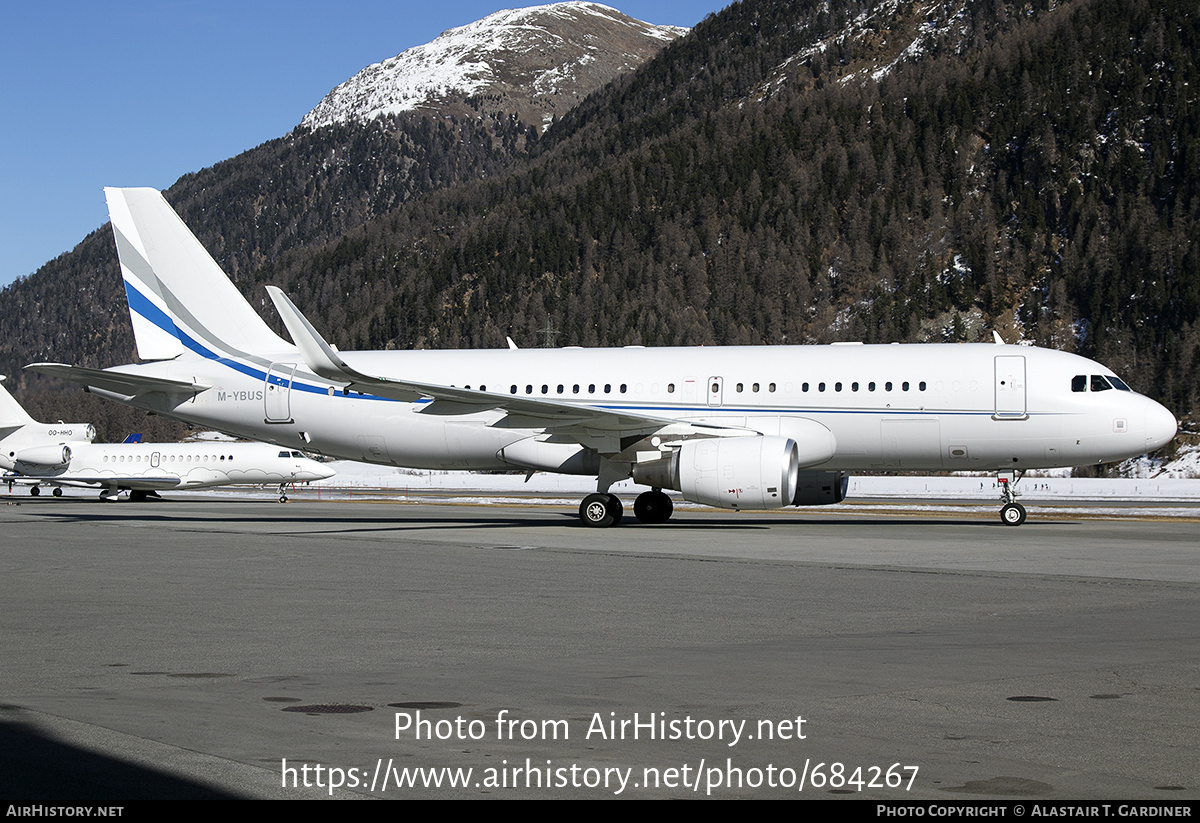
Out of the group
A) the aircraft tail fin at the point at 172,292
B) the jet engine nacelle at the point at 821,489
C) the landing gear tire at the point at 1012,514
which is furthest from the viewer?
the aircraft tail fin at the point at 172,292

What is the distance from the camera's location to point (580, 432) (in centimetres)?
2584

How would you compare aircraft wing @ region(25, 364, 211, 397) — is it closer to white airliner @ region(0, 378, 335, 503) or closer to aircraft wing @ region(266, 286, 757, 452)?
aircraft wing @ region(266, 286, 757, 452)

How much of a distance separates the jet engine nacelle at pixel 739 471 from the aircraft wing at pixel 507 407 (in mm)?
1173

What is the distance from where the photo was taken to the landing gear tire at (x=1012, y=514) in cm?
2728

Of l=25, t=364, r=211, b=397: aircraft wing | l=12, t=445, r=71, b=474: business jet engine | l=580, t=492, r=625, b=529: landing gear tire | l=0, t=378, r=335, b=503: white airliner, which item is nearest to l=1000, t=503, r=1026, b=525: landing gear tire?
l=580, t=492, r=625, b=529: landing gear tire

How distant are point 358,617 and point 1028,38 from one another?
608 ft

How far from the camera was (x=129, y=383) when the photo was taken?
29.0 metres

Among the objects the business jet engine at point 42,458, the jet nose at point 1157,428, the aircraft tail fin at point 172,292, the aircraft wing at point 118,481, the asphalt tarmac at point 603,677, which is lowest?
the aircraft wing at point 118,481

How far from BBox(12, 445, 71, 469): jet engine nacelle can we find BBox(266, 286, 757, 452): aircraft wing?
33327 millimetres

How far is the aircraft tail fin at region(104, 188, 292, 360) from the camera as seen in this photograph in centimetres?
2989

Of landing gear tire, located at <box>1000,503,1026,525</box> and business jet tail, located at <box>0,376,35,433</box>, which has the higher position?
business jet tail, located at <box>0,376,35,433</box>

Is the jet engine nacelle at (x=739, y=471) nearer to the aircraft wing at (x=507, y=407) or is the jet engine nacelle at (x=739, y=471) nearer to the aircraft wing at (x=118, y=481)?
the aircraft wing at (x=507, y=407)

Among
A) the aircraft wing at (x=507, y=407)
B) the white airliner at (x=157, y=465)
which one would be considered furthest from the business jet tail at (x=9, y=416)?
the aircraft wing at (x=507, y=407)
